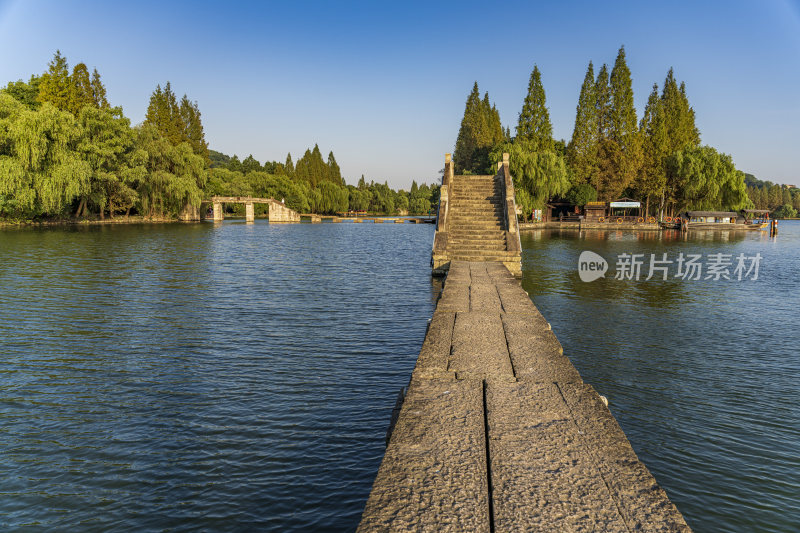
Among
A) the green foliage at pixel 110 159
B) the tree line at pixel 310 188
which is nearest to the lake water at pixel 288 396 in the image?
the green foliage at pixel 110 159

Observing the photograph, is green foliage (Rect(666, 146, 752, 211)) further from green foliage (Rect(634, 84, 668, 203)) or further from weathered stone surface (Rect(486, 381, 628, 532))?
weathered stone surface (Rect(486, 381, 628, 532))

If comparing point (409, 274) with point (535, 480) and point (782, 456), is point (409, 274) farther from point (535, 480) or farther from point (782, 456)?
point (535, 480)

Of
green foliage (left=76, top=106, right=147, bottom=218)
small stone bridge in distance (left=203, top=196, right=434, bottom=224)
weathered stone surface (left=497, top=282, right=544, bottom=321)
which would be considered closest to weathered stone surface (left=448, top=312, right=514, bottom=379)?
weathered stone surface (left=497, top=282, right=544, bottom=321)

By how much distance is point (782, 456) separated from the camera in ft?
19.0

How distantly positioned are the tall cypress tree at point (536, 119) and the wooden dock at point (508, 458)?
6093 centimetres

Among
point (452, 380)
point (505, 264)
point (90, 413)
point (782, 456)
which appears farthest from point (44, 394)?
point (505, 264)

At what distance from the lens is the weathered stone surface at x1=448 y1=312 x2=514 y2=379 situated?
627 cm

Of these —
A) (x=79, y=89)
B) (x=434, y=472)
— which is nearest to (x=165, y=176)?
(x=79, y=89)

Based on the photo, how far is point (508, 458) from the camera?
4.07 m

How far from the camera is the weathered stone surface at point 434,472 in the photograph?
3327mm

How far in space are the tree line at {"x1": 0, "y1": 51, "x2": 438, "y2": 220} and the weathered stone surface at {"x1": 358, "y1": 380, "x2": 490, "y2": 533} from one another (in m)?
46.7

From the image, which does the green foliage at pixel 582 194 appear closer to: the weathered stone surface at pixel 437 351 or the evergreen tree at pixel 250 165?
the weathered stone surface at pixel 437 351

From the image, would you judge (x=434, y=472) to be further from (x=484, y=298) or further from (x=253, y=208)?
(x=253, y=208)

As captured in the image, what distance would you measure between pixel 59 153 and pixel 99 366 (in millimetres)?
42196
